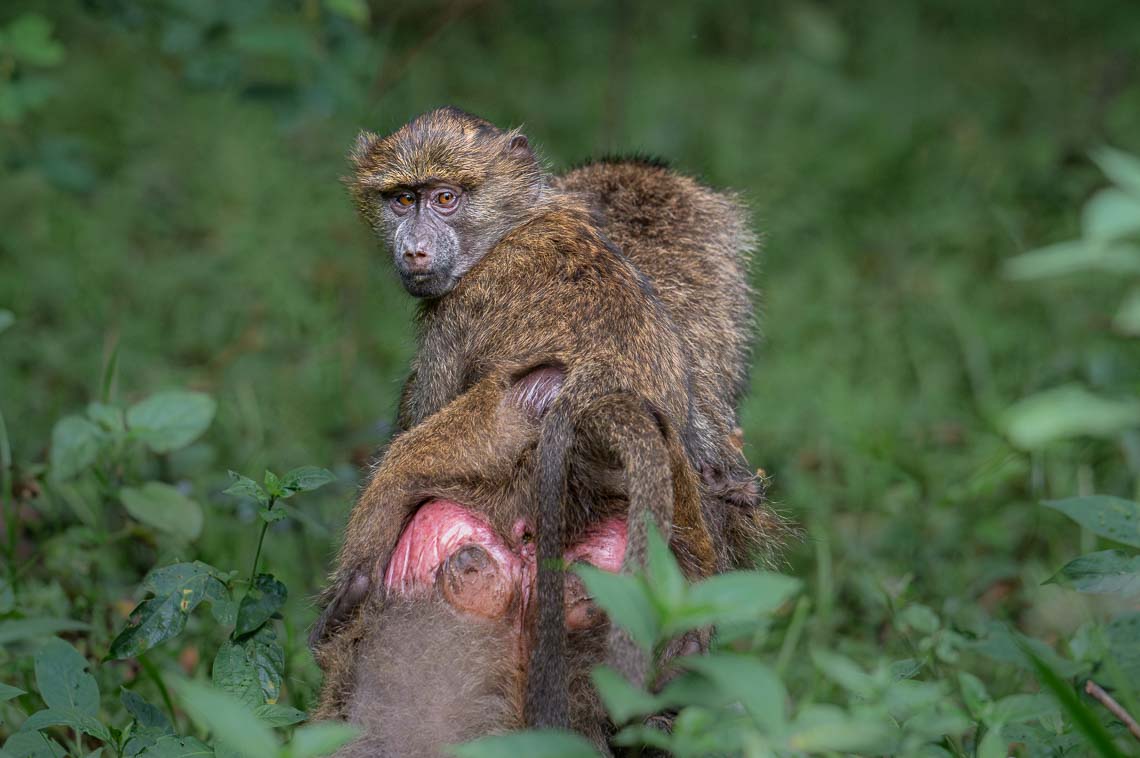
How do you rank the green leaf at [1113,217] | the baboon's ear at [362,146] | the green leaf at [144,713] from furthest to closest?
the baboon's ear at [362,146]
the green leaf at [144,713]
the green leaf at [1113,217]

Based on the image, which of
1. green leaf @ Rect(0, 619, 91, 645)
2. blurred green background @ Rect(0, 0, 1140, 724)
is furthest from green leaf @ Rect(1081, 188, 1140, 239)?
→ green leaf @ Rect(0, 619, 91, 645)

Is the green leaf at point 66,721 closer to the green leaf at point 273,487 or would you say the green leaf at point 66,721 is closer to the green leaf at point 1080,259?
the green leaf at point 273,487

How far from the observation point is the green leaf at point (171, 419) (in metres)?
3.72

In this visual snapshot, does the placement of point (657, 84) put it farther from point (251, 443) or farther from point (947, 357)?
point (251, 443)

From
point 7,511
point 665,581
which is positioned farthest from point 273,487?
point 7,511

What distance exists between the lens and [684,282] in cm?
372

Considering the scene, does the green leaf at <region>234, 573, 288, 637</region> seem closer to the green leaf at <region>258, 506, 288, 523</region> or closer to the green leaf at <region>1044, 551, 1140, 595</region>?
the green leaf at <region>258, 506, 288, 523</region>

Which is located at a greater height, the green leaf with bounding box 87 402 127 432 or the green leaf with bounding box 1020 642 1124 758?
the green leaf with bounding box 87 402 127 432

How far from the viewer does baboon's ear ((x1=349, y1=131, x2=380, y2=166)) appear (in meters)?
3.96

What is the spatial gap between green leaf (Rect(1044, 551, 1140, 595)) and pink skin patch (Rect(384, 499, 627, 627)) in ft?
3.12

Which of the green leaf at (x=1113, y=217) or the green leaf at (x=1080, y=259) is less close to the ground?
the green leaf at (x=1113, y=217)

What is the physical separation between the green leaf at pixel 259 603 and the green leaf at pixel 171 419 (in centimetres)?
72

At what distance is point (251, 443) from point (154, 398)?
1625mm

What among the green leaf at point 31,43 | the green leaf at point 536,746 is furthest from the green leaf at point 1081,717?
the green leaf at point 31,43
